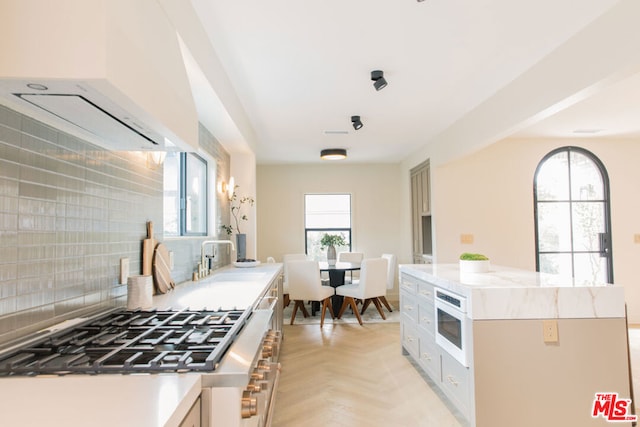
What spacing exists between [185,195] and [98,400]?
2.71 meters

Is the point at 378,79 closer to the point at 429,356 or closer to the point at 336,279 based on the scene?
the point at 429,356

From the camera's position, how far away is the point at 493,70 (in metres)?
3.12

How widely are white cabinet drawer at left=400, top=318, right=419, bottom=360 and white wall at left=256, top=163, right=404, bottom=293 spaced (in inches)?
134

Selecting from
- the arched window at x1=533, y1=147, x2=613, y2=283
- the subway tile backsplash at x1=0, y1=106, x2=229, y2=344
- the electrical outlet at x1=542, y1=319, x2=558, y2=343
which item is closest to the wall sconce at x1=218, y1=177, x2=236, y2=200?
the subway tile backsplash at x1=0, y1=106, x2=229, y2=344

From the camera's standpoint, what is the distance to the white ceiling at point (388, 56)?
7.41 ft

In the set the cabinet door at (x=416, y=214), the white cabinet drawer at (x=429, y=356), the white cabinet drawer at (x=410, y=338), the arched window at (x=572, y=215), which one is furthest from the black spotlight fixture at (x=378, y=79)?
the arched window at (x=572, y=215)

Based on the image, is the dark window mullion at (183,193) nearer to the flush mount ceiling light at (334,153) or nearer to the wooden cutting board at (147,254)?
the wooden cutting board at (147,254)

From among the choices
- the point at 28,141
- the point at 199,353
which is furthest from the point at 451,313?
the point at 28,141

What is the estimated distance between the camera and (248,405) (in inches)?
40.4

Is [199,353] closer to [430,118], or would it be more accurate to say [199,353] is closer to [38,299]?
[38,299]

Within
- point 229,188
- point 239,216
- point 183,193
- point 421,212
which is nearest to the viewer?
point 183,193

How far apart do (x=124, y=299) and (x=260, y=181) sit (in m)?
5.50

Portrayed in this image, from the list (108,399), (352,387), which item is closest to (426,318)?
(352,387)

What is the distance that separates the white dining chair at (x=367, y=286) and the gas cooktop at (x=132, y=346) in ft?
12.5
